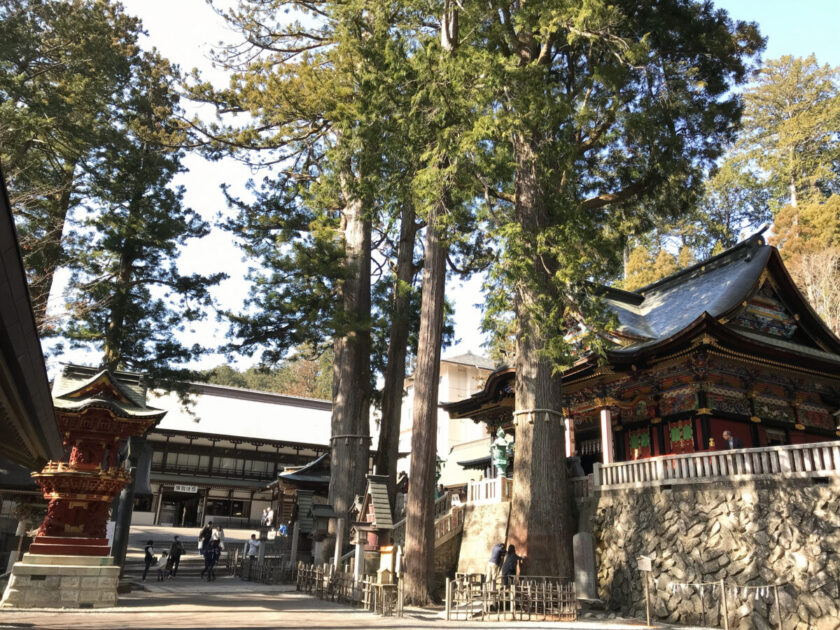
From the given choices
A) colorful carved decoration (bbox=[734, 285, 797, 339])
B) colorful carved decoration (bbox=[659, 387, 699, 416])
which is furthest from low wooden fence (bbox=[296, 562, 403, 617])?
colorful carved decoration (bbox=[734, 285, 797, 339])

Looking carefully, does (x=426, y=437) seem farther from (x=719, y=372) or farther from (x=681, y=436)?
(x=719, y=372)

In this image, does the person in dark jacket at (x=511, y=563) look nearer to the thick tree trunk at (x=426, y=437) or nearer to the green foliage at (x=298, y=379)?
the thick tree trunk at (x=426, y=437)

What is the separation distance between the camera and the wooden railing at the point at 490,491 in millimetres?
15812

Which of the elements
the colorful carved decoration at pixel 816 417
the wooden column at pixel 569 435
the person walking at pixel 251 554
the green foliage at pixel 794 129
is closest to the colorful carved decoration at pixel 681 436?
the wooden column at pixel 569 435

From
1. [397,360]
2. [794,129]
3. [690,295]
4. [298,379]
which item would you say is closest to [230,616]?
[397,360]

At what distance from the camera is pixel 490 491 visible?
16.2 meters

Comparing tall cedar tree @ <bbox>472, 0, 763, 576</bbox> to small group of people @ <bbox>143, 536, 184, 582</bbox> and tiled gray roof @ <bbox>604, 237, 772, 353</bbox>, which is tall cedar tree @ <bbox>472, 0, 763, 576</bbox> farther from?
small group of people @ <bbox>143, 536, 184, 582</bbox>

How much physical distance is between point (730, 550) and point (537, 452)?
3.68 m

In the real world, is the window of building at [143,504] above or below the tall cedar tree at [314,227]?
below

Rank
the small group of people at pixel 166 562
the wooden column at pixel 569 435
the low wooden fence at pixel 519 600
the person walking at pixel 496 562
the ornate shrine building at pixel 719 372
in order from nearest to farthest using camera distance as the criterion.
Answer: the low wooden fence at pixel 519 600 → the person walking at pixel 496 562 → the ornate shrine building at pixel 719 372 → the wooden column at pixel 569 435 → the small group of people at pixel 166 562

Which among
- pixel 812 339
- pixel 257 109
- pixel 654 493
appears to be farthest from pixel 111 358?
pixel 812 339

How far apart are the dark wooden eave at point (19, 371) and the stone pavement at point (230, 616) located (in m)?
3.51

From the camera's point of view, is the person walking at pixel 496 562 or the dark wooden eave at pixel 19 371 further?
the person walking at pixel 496 562

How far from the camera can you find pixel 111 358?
17781mm
